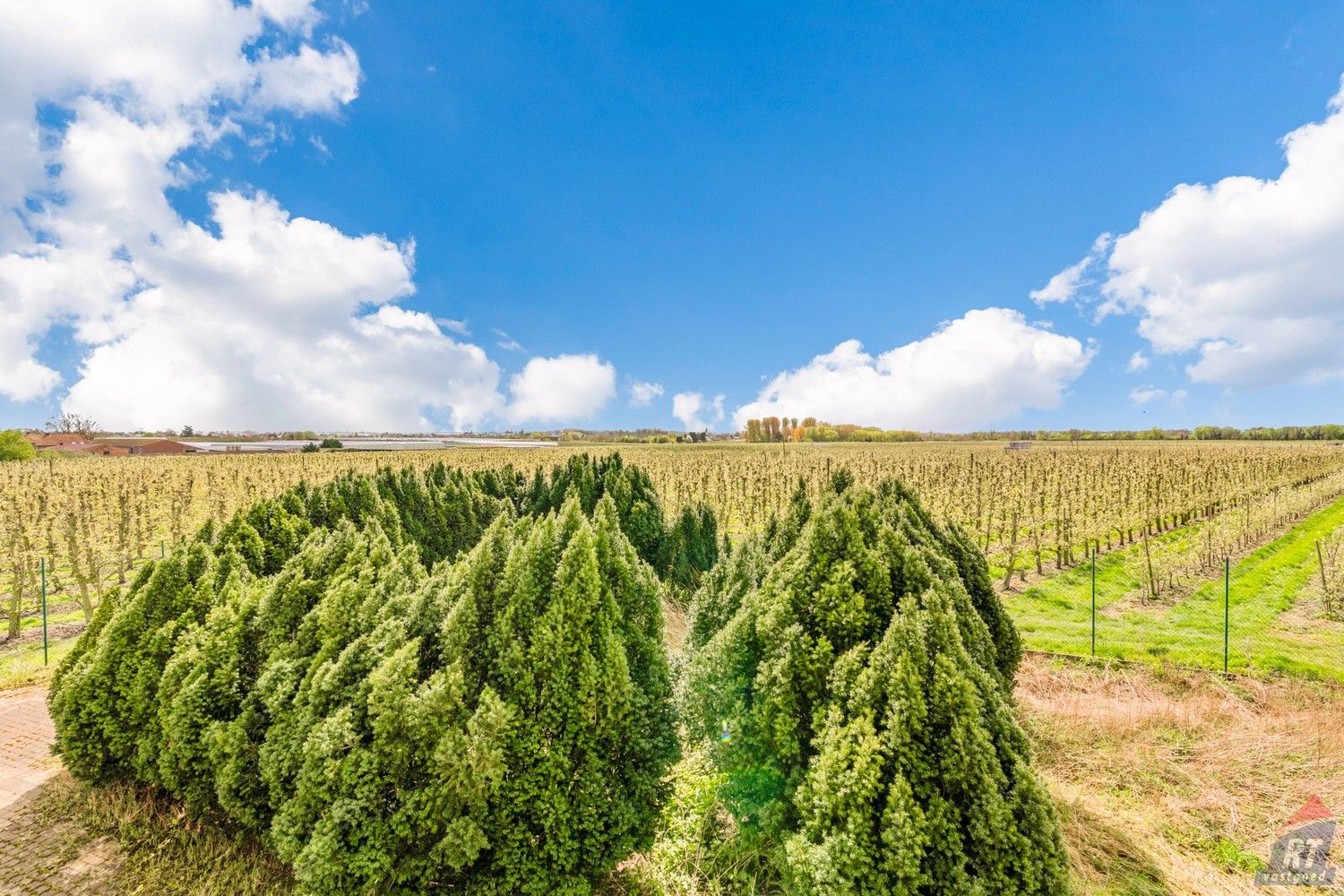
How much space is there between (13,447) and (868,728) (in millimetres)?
72357

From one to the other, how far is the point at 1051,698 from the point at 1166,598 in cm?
998

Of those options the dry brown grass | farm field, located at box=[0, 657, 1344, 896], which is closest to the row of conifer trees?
farm field, located at box=[0, 657, 1344, 896]

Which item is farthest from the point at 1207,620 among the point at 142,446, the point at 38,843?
the point at 142,446

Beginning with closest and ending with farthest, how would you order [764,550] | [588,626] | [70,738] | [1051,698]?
[588,626]
[70,738]
[764,550]
[1051,698]

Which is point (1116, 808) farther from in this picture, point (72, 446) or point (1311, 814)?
point (72, 446)

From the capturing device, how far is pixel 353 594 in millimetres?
4570

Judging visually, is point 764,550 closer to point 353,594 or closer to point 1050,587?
point 353,594

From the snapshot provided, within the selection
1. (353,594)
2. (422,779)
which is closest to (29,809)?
(353,594)

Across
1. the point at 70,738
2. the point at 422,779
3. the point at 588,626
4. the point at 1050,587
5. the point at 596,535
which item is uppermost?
the point at 596,535

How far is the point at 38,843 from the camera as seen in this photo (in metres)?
4.76

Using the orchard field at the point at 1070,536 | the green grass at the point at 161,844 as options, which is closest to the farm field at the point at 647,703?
the green grass at the point at 161,844

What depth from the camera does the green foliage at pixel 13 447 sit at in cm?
4706

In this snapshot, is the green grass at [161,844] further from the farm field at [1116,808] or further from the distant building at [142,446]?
the distant building at [142,446]
